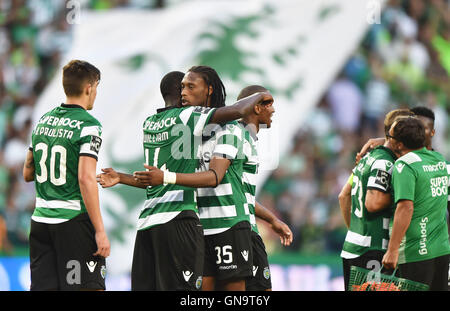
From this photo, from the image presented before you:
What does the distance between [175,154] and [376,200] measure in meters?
1.57

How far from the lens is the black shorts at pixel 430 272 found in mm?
5461

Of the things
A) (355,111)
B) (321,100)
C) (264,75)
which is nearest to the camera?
(355,111)

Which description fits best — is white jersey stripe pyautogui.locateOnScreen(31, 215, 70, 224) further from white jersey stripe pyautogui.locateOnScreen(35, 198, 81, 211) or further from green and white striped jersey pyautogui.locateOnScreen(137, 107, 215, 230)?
green and white striped jersey pyautogui.locateOnScreen(137, 107, 215, 230)

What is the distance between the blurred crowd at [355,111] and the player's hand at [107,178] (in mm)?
7628

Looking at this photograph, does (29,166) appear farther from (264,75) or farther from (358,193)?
(264,75)

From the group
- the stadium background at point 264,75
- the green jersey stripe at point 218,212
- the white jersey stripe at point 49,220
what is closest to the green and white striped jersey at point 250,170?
the green jersey stripe at point 218,212

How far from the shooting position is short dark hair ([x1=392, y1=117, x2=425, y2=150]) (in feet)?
17.6

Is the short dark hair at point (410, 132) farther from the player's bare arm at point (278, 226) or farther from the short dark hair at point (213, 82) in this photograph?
the short dark hair at point (213, 82)

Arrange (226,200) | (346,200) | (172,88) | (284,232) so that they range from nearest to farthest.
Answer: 1. (226,200)
2. (172,88)
3. (284,232)
4. (346,200)

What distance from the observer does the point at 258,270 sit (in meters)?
5.66

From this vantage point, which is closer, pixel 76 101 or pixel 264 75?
pixel 76 101

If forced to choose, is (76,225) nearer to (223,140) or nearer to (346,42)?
(223,140)

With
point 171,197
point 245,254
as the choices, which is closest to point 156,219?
point 171,197

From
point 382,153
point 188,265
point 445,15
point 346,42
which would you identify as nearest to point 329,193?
point 346,42
